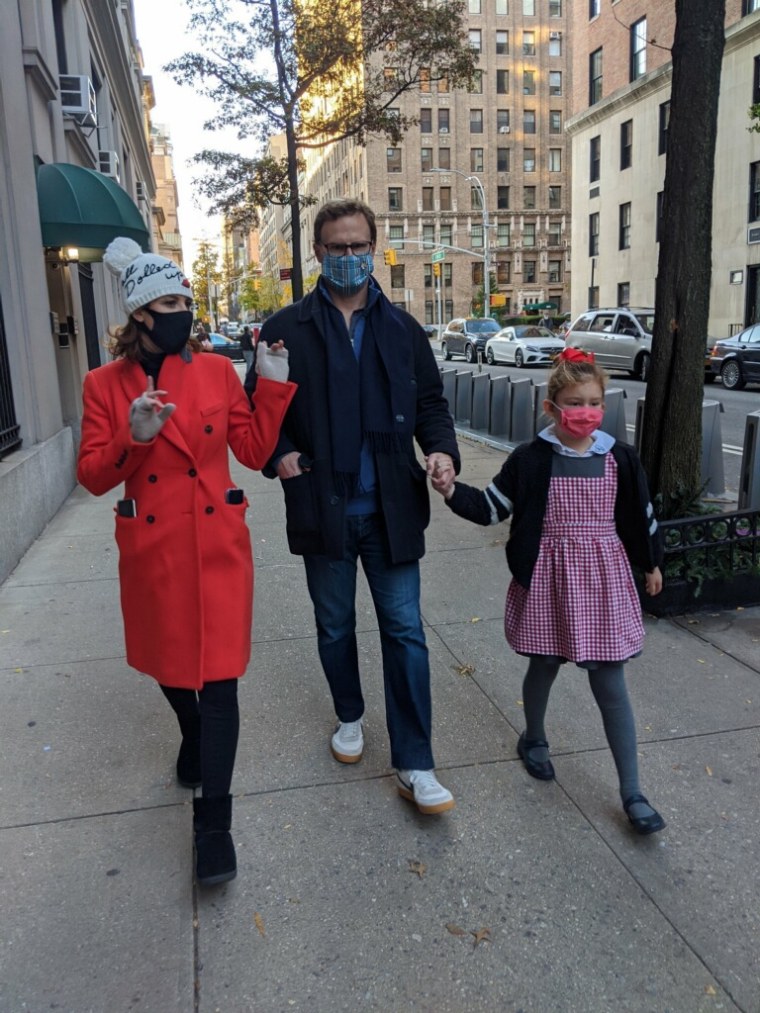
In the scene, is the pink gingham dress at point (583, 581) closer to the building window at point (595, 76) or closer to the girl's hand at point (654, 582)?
the girl's hand at point (654, 582)

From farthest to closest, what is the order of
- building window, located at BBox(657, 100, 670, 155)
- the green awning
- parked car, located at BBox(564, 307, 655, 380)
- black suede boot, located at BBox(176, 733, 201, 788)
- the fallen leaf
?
building window, located at BBox(657, 100, 670, 155), parked car, located at BBox(564, 307, 655, 380), the green awning, black suede boot, located at BBox(176, 733, 201, 788), the fallen leaf

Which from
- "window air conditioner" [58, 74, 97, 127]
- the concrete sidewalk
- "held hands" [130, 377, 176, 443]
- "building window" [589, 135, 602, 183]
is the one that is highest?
"building window" [589, 135, 602, 183]

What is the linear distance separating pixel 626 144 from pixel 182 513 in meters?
39.3

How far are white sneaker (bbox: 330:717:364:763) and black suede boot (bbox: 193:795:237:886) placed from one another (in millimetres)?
789

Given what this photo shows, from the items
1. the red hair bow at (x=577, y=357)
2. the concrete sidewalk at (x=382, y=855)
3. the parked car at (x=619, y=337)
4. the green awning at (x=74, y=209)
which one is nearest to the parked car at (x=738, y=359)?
the parked car at (x=619, y=337)

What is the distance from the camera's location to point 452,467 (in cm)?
295

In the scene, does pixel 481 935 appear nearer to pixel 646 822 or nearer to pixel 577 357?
pixel 646 822

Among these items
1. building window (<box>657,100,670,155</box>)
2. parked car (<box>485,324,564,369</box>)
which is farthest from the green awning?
building window (<box>657,100,670,155</box>)

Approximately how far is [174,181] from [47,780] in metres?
110

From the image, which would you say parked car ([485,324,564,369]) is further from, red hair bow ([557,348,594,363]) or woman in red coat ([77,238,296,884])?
woman in red coat ([77,238,296,884])

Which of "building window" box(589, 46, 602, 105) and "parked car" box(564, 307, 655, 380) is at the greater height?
"building window" box(589, 46, 602, 105)

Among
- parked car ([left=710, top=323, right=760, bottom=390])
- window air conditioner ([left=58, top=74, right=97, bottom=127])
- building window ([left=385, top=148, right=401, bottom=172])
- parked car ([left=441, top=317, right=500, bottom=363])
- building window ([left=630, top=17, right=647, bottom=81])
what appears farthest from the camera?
building window ([left=385, top=148, right=401, bottom=172])

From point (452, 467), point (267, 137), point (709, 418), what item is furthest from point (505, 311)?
point (452, 467)

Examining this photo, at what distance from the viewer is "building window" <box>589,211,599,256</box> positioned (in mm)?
39688
